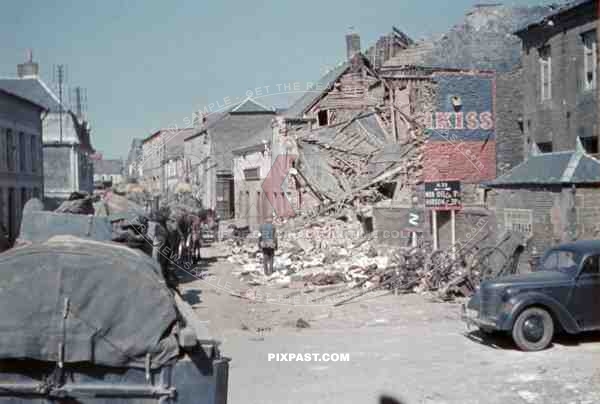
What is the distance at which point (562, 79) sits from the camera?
22.0m

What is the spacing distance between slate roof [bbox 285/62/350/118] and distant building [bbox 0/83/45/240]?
13.7 m

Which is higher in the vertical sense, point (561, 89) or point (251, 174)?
point (561, 89)

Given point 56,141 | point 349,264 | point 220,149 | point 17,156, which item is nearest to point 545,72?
point 349,264

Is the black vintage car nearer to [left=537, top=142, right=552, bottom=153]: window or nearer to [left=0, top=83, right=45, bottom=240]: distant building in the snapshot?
[left=537, top=142, right=552, bottom=153]: window

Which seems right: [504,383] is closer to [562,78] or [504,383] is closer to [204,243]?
[562,78]

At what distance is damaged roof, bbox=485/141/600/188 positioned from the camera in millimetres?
16312

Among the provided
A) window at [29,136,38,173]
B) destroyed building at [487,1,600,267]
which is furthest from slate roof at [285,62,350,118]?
window at [29,136,38,173]

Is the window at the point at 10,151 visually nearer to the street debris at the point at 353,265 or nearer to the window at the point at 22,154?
the window at the point at 22,154

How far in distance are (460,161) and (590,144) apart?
6588mm

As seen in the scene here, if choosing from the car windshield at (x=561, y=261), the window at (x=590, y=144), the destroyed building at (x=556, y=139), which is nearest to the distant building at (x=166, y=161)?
the destroyed building at (x=556, y=139)

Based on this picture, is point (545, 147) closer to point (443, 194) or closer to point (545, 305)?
point (443, 194)

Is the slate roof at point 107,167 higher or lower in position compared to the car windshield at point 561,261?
higher

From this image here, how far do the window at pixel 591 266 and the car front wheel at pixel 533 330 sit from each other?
1.04 metres

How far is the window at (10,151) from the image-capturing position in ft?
113
